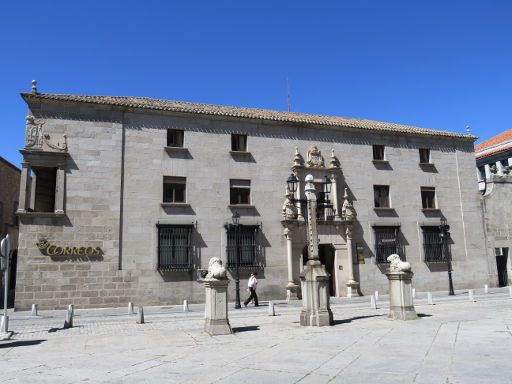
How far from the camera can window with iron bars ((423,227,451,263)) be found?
26.6 meters

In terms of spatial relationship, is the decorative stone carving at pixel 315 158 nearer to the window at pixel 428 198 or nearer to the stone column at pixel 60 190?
the window at pixel 428 198

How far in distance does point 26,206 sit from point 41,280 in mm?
3459

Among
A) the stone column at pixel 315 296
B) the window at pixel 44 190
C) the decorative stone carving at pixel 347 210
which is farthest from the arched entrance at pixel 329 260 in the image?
the window at pixel 44 190

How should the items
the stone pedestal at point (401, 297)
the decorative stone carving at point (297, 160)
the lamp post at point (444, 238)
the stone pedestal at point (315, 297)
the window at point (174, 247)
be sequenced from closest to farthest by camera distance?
the stone pedestal at point (315, 297)
the stone pedestal at point (401, 297)
the window at point (174, 247)
the decorative stone carving at point (297, 160)
the lamp post at point (444, 238)

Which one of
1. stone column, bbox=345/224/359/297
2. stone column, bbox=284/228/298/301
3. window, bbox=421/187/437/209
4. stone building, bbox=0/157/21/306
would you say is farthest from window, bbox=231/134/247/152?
stone building, bbox=0/157/21/306

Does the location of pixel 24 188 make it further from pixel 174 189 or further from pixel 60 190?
pixel 174 189

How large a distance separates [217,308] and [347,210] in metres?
14.7

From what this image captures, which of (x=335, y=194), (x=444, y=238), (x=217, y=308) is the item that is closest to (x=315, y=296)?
(x=217, y=308)

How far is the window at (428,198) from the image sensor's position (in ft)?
90.3

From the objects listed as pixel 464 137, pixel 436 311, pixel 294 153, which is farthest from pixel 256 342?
pixel 464 137

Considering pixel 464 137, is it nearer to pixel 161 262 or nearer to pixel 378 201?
pixel 378 201

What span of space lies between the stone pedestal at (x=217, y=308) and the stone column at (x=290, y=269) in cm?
1147

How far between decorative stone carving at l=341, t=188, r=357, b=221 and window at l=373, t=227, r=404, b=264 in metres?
1.74

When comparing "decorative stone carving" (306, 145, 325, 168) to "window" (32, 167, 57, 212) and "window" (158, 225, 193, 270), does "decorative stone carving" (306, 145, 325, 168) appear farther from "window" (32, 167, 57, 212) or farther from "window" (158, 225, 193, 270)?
"window" (32, 167, 57, 212)
